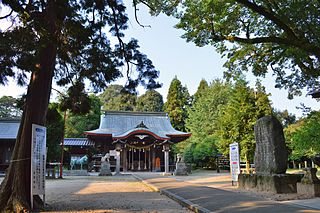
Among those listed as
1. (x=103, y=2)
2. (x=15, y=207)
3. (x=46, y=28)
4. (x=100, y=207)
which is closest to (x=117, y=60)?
(x=103, y=2)

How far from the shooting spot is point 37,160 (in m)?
6.96

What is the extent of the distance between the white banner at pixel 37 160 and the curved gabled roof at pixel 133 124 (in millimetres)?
20789

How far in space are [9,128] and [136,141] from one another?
43.1 ft

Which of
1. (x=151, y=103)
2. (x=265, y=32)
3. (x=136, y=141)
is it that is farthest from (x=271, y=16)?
(x=151, y=103)

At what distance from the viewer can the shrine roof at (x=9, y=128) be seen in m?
28.3

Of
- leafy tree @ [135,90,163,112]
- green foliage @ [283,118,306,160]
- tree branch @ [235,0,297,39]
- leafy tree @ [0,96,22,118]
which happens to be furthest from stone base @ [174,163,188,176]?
leafy tree @ [0,96,22,118]

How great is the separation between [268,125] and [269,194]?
7.25ft

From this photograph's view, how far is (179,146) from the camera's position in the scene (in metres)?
36.6

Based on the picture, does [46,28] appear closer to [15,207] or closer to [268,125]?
[15,207]

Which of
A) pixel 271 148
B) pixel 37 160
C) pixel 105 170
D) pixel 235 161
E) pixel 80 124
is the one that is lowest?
pixel 105 170

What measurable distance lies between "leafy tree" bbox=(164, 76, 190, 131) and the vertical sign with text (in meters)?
39.5

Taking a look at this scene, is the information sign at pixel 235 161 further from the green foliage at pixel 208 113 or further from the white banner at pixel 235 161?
the green foliage at pixel 208 113

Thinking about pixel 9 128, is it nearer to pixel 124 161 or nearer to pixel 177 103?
pixel 124 161

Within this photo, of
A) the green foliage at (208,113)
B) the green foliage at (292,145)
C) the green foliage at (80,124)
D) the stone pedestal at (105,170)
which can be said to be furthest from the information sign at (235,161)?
the green foliage at (80,124)
